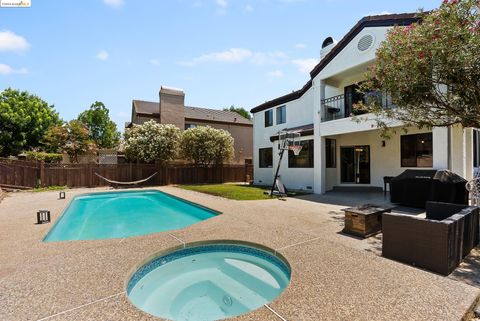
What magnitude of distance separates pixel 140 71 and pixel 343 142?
12811 millimetres

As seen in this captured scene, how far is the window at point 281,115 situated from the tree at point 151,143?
7.94 meters

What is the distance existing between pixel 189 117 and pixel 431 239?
77.3 ft

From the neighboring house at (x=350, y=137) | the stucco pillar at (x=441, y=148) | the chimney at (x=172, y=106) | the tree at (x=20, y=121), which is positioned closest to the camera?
the stucco pillar at (x=441, y=148)

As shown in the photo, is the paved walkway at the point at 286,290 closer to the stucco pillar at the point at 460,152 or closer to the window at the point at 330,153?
the stucco pillar at the point at 460,152

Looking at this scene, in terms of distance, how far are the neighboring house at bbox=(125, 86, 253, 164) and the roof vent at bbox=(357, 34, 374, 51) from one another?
16912mm

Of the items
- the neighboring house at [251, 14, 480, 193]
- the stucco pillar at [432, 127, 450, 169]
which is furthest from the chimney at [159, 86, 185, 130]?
the stucco pillar at [432, 127, 450, 169]

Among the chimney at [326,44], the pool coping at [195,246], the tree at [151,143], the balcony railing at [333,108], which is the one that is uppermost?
the chimney at [326,44]

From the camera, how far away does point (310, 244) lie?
15.7 feet

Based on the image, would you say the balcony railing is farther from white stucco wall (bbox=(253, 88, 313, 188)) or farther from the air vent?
the air vent

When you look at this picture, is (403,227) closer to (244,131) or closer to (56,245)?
(56,245)

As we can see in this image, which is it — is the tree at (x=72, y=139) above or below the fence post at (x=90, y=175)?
above

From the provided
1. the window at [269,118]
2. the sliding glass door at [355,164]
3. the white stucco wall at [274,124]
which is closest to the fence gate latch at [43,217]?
the white stucco wall at [274,124]

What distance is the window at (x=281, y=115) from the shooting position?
1618 centimetres

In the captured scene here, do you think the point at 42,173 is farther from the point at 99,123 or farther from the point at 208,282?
the point at 99,123
